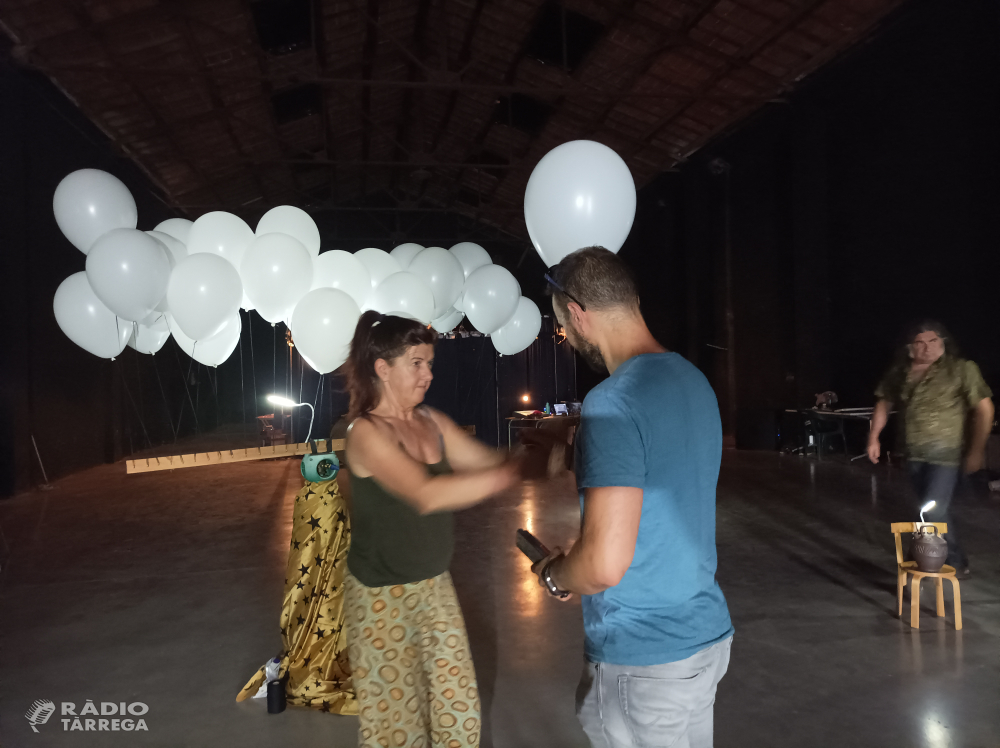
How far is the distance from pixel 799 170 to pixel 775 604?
6887 mm

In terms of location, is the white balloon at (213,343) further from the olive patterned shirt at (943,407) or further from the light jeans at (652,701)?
the olive patterned shirt at (943,407)

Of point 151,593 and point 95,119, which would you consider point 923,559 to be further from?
point 95,119

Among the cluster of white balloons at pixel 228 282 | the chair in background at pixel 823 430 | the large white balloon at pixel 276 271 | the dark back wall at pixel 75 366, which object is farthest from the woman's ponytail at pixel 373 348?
the chair in background at pixel 823 430

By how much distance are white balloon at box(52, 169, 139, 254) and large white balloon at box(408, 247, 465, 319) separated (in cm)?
187

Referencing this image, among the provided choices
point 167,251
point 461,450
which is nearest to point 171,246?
point 167,251

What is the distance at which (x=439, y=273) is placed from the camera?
4.40m

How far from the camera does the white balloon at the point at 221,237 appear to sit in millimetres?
3717

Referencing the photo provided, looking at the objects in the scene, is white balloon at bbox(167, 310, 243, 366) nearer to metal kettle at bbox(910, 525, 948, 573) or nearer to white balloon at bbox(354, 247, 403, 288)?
white balloon at bbox(354, 247, 403, 288)

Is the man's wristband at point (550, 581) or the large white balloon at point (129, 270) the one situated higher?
the large white balloon at point (129, 270)

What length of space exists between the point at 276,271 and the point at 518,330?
2.57 m

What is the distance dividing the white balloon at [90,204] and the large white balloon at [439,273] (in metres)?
1.87

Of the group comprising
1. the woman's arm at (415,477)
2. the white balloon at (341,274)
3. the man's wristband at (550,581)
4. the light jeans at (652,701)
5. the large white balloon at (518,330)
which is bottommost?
the light jeans at (652,701)

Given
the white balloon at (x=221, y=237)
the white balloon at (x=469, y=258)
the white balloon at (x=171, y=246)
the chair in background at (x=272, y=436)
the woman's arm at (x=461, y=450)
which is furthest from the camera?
the chair in background at (x=272, y=436)

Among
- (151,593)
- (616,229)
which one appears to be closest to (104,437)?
(151,593)
